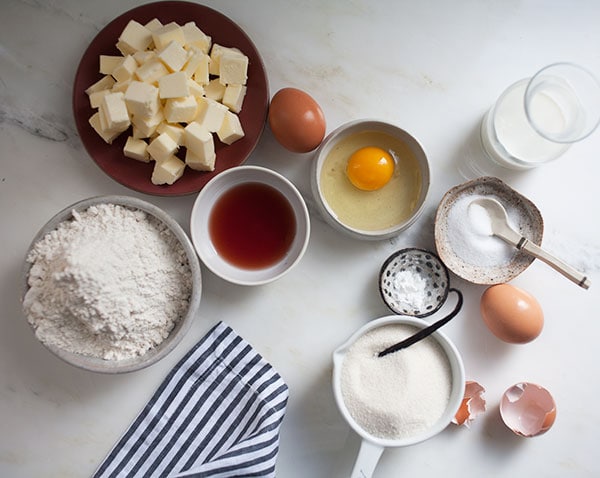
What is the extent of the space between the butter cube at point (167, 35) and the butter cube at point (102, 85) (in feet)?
0.49

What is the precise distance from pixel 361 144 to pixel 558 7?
A: 69cm

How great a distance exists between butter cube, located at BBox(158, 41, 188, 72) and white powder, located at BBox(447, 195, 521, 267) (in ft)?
2.64

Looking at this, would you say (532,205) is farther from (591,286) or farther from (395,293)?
(395,293)

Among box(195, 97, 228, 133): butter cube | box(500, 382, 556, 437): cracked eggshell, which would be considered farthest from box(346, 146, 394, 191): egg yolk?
box(500, 382, 556, 437): cracked eggshell

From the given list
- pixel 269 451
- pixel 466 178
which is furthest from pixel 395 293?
pixel 269 451

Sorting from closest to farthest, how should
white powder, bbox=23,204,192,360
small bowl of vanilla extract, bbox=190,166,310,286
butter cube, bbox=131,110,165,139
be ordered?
white powder, bbox=23,204,192,360 → butter cube, bbox=131,110,165,139 → small bowl of vanilla extract, bbox=190,166,310,286

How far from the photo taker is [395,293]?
148cm

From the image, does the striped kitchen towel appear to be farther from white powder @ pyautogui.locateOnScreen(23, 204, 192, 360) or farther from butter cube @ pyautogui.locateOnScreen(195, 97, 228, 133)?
butter cube @ pyautogui.locateOnScreen(195, 97, 228, 133)

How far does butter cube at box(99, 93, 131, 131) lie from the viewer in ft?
4.28

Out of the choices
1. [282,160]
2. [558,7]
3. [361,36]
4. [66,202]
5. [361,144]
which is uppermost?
[558,7]

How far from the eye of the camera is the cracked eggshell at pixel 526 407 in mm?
1482

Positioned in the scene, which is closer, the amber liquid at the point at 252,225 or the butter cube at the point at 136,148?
the butter cube at the point at 136,148

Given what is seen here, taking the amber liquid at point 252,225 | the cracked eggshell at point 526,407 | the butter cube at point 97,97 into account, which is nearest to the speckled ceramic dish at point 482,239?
the cracked eggshell at point 526,407

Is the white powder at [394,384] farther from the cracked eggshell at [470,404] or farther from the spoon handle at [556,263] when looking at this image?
the spoon handle at [556,263]
